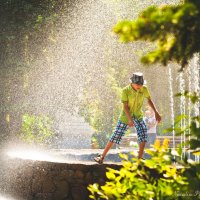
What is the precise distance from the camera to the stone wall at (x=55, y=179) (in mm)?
6543

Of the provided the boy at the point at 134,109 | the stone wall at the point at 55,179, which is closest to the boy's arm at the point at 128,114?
the boy at the point at 134,109

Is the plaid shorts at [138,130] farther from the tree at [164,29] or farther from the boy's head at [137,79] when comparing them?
the tree at [164,29]

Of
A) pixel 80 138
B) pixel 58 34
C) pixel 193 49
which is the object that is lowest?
pixel 80 138

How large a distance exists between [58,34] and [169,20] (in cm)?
1099

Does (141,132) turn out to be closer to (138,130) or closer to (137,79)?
(138,130)

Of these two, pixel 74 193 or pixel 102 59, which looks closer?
pixel 74 193

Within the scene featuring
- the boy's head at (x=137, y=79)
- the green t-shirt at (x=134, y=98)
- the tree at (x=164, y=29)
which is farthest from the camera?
the green t-shirt at (x=134, y=98)

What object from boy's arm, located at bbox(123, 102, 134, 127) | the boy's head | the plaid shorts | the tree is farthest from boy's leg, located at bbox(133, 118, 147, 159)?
the tree

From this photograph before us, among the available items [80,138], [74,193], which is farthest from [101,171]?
[80,138]

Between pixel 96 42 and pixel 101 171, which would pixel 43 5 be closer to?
pixel 101 171

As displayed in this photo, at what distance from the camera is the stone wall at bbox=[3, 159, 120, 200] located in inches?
258

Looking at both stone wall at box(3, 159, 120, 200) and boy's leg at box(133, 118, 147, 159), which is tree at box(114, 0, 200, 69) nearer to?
stone wall at box(3, 159, 120, 200)

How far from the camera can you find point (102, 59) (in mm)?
23781

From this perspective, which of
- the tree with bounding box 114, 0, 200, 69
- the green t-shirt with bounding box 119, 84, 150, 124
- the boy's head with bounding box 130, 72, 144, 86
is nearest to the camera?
the tree with bounding box 114, 0, 200, 69
